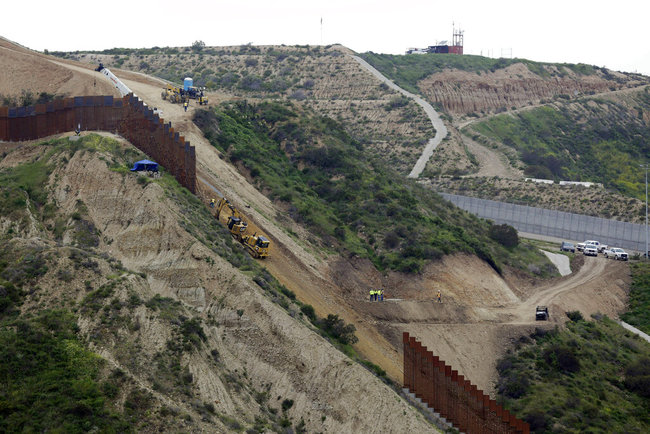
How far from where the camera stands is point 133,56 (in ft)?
429

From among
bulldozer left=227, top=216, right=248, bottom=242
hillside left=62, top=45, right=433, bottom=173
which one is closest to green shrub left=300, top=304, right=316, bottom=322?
bulldozer left=227, top=216, right=248, bottom=242

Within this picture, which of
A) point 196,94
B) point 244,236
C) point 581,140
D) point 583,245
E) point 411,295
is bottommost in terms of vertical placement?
point 583,245

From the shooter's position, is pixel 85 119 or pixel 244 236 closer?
pixel 244 236

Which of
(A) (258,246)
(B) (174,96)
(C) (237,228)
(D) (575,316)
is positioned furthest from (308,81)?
(A) (258,246)

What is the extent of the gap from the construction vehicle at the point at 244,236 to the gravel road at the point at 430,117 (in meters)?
53.2

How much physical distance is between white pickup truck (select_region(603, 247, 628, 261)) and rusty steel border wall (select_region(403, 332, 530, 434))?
3818 centimetres

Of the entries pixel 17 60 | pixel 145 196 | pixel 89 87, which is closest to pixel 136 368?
pixel 145 196

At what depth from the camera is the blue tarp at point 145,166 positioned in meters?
53.5

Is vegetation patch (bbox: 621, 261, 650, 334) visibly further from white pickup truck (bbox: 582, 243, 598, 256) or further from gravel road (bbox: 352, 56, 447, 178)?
gravel road (bbox: 352, 56, 447, 178)

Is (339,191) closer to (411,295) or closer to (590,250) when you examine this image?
(411,295)

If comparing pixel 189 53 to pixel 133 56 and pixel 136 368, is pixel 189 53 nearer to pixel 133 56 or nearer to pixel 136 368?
pixel 133 56

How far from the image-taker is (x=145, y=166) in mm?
53719

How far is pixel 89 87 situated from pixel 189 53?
206 ft

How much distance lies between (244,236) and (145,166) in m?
7.46
